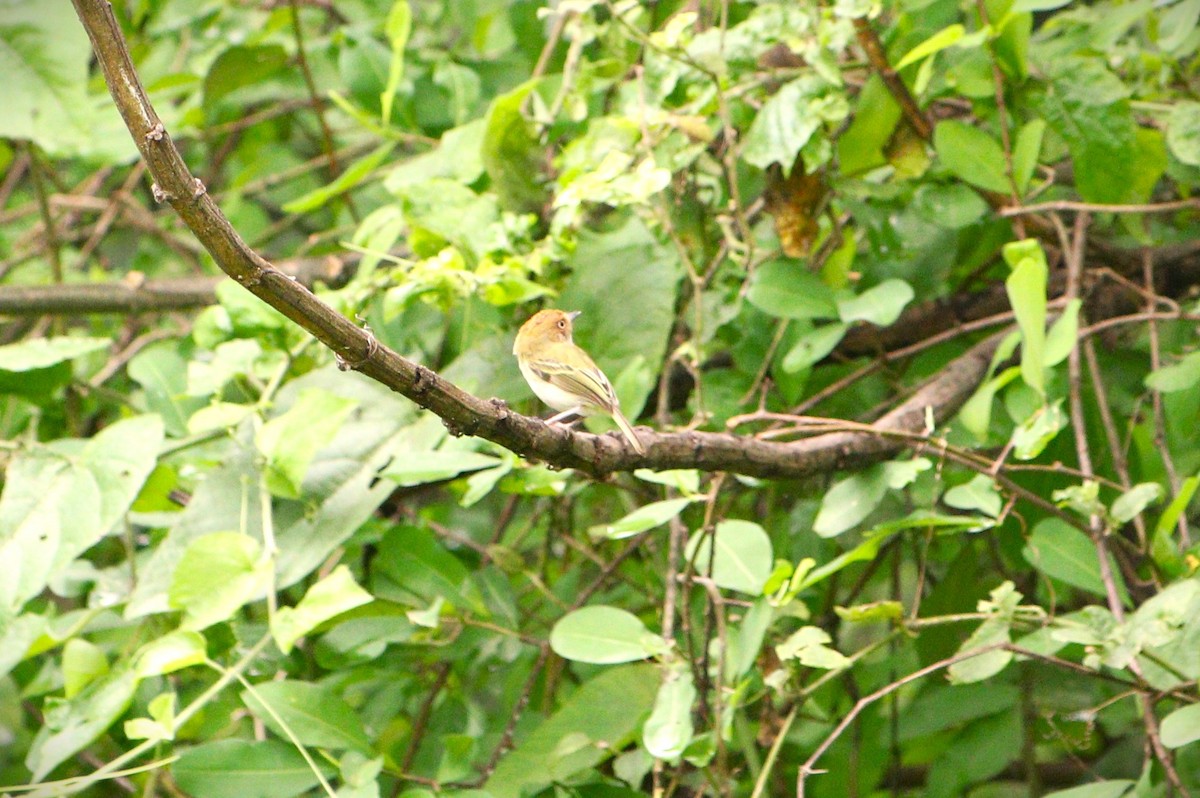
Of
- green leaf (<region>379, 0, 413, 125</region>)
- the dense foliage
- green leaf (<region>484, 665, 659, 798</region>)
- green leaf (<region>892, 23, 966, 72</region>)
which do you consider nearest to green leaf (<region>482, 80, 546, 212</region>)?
the dense foliage

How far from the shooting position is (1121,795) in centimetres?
161

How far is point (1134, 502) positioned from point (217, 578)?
1301 millimetres

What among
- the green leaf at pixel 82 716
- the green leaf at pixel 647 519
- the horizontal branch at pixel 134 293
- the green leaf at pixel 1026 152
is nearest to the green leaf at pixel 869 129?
the green leaf at pixel 1026 152

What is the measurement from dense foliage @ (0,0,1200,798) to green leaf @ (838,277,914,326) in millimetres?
11

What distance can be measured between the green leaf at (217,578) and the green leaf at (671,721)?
1.96 ft

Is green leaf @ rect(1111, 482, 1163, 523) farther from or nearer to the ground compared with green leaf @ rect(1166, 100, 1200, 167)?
nearer to the ground

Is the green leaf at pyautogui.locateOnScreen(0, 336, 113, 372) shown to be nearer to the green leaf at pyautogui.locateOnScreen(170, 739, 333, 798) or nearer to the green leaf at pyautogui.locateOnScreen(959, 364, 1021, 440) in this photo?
the green leaf at pyautogui.locateOnScreen(170, 739, 333, 798)

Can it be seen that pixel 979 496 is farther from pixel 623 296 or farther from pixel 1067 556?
pixel 623 296

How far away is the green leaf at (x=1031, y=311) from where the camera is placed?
1.61 meters

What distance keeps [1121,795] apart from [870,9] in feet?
3.97

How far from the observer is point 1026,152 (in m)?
1.91

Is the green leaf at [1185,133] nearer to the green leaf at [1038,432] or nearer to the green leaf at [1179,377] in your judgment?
the green leaf at [1179,377]

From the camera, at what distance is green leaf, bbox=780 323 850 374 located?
1880 millimetres

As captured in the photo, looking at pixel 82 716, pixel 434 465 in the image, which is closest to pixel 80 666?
pixel 82 716
